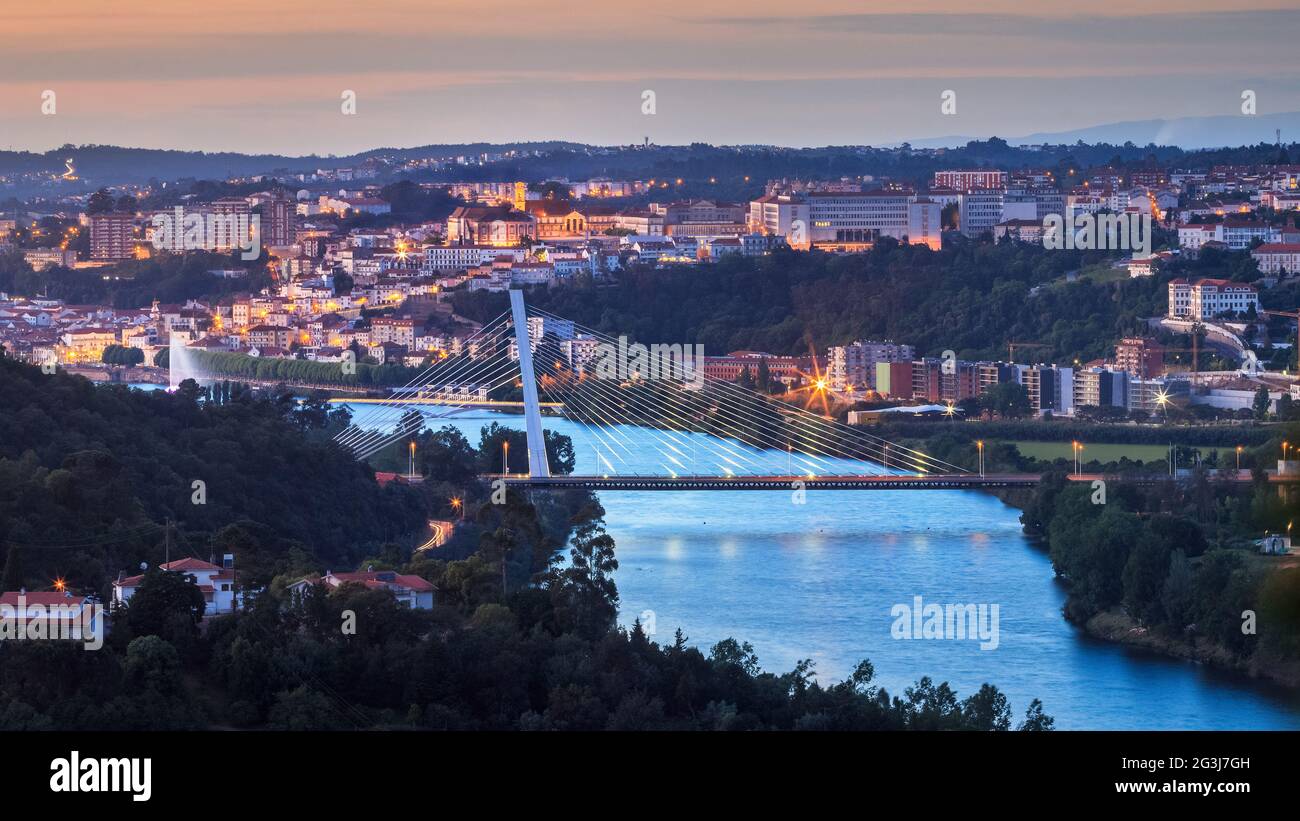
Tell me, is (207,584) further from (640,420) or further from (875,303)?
(875,303)

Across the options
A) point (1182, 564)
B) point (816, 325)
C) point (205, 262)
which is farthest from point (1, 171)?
point (1182, 564)

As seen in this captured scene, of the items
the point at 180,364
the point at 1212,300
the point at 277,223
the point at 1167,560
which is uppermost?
the point at 277,223

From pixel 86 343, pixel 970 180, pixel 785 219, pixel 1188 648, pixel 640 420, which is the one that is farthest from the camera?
pixel 970 180

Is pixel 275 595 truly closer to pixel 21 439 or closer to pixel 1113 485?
pixel 21 439

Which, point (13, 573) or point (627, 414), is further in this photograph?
point (627, 414)

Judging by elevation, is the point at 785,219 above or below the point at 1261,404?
above

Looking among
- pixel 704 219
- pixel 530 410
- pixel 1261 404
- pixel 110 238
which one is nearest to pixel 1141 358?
pixel 1261 404
